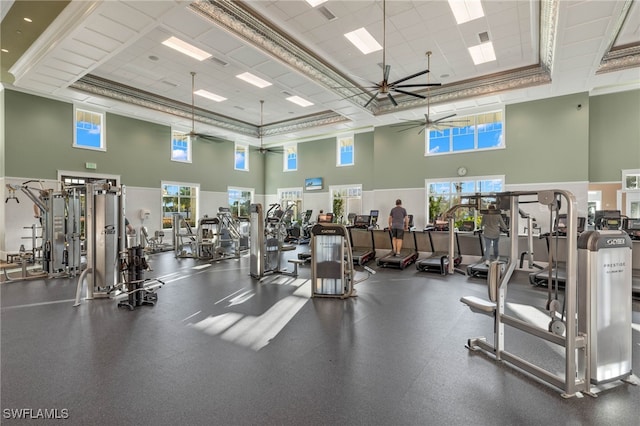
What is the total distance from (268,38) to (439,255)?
6.65 metres

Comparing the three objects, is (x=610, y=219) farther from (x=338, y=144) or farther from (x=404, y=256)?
(x=338, y=144)

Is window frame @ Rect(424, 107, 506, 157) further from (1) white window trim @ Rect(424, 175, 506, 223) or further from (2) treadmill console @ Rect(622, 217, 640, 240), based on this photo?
(2) treadmill console @ Rect(622, 217, 640, 240)

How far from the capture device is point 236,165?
629 inches

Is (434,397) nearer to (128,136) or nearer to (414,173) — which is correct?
(414,173)

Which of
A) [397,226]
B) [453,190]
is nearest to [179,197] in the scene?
[397,226]

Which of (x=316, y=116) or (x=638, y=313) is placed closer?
(x=638, y=313)

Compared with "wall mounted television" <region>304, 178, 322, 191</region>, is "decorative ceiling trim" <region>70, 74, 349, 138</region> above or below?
above

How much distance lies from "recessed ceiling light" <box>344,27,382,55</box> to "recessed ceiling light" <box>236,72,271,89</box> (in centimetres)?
338

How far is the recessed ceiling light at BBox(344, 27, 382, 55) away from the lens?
23.6ft

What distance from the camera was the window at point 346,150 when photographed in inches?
579

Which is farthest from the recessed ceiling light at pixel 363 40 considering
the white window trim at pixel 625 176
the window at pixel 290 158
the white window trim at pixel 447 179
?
the window at pixel 290 158

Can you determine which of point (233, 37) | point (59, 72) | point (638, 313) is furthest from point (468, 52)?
point (59, 72)

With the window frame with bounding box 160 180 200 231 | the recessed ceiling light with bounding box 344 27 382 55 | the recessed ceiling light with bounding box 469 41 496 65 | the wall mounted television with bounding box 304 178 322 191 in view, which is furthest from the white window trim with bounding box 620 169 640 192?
the window frame with bounding box 160 180 200 231

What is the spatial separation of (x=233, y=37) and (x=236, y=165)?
9.66 m
